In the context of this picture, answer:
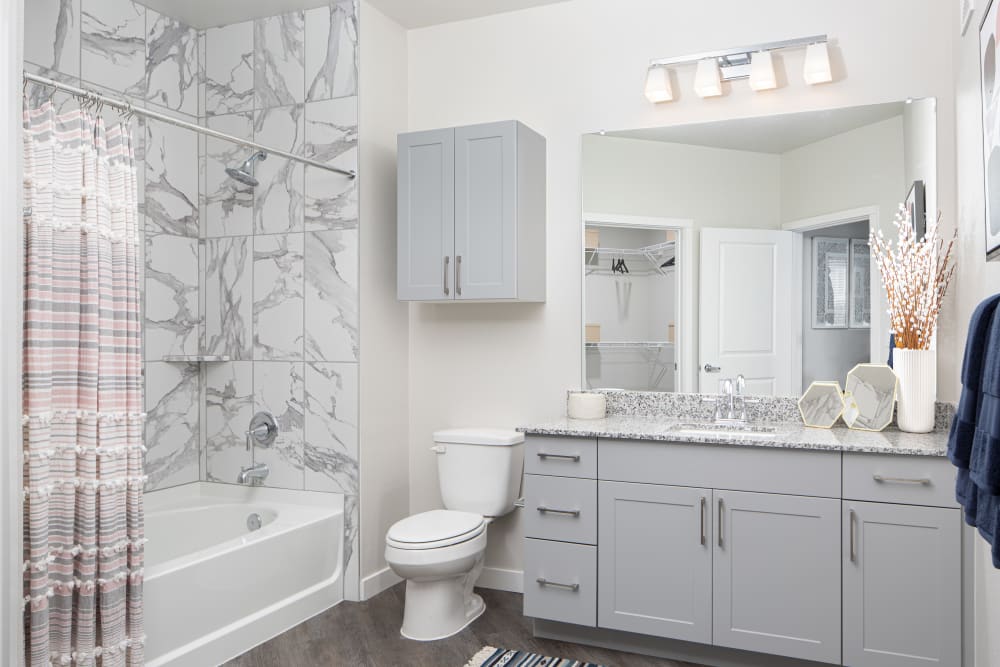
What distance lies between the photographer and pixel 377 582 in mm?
3512

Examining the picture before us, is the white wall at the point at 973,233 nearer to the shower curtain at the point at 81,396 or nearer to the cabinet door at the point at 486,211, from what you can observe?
the cabinet door at the point at 486,211

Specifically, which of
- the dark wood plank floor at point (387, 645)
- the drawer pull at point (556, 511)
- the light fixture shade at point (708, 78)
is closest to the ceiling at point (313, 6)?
the light fixture shade at point (708, 78)

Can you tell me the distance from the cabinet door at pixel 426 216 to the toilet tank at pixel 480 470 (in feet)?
2.13

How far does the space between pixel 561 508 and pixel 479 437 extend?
591 mm

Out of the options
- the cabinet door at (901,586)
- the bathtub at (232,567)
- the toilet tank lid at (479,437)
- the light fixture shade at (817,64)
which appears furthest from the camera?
the toilet tank lid at (479,437)

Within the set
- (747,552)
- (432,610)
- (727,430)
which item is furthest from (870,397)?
(432,610)

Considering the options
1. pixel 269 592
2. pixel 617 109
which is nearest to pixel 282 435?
pixel 269 592

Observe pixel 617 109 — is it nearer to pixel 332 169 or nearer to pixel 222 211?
pixel 332 169

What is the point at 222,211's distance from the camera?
12.3 feet

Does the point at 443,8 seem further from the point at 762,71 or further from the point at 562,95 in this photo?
the point at 762,71

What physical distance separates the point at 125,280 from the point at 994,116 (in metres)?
2.37

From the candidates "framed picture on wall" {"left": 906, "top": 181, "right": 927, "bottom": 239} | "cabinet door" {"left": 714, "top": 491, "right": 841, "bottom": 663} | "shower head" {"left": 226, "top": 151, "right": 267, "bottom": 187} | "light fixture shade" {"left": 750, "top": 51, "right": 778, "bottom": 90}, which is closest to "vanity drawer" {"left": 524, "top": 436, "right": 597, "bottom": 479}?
"cabinet door" {"left": 714, "top": 491, "right": 841, "bottom": 663}

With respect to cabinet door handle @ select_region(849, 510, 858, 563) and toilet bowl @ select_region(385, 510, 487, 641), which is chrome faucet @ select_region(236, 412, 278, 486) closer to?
toilet bowl @ select_region(385, 510, 487, 641)

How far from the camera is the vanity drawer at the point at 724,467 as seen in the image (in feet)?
8.38
